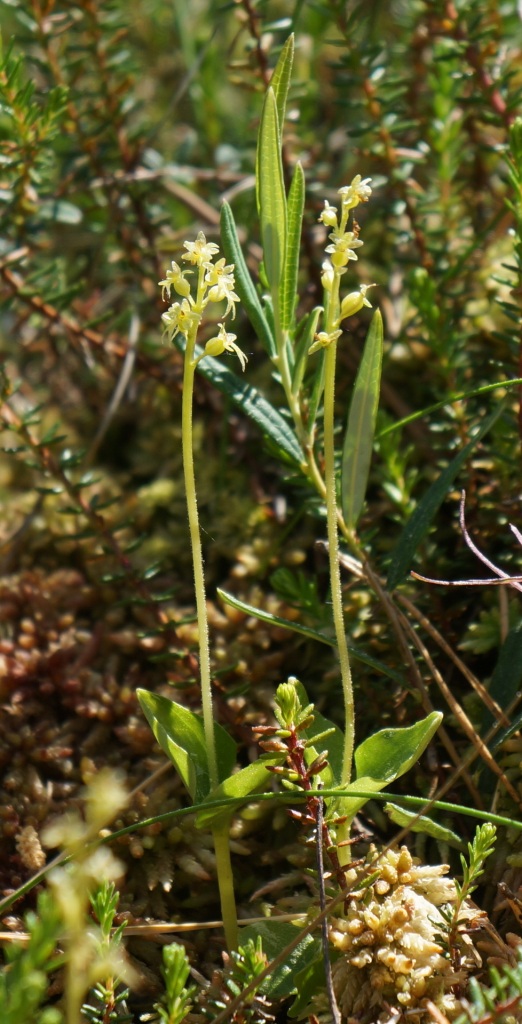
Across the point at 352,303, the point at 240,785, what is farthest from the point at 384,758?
the point at 352,303

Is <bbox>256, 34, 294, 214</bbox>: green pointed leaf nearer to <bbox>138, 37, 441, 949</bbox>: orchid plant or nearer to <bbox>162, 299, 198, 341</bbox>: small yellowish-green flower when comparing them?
<bbox>138, 37, 441, 949</bbox>: orchid plant

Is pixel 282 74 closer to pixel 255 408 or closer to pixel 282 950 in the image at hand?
pixel 255 408

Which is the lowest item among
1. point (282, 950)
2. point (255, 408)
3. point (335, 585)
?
point (282, 950)

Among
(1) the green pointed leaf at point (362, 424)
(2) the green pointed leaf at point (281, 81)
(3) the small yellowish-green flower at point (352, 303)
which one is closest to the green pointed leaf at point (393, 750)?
(1) the green pointed leaf at point (362, 424)

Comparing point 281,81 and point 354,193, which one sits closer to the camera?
point 354,193

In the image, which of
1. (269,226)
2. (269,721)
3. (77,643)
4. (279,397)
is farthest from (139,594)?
(269,226)

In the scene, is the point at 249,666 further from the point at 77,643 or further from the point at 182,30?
the point at 182,30

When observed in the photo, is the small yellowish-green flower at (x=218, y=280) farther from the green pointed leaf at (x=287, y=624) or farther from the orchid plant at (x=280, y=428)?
the green pointed leaf at (x=287, y=624)
